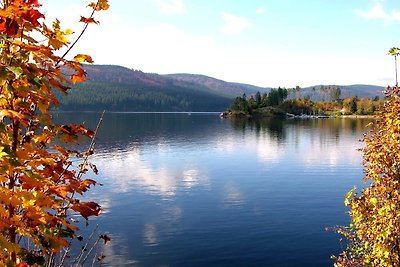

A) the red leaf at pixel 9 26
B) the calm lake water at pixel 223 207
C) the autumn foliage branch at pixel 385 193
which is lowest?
the calm lake water at pixel 223 207

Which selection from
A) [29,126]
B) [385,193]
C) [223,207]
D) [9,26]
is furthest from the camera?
[223,207]

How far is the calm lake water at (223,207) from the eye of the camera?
3128cm

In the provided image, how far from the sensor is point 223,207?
44.0 meters

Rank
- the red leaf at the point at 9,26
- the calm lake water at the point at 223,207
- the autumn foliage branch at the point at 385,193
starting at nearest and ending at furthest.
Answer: the red leaf at the point at 9,26 < the autumn foliage branch at the point at 385,193 < the calm lake water at the point at 223,207

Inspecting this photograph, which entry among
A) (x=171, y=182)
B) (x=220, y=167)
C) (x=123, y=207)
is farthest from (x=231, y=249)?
(x=220, y=167)

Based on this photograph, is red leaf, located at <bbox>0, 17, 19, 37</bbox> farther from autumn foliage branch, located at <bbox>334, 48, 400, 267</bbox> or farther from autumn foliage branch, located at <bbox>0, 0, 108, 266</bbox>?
autumn foliage branch, located at <bbox>334, 48, 400, 267</bbox>

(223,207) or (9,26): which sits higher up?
(9,26)

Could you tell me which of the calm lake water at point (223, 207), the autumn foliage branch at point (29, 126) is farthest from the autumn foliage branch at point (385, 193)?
the calm lake water at point (223, 207)

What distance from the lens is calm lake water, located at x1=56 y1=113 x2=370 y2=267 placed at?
3128cm

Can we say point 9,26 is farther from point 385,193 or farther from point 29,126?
point 385,193

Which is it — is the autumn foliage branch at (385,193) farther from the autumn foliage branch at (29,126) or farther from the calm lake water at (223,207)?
the calm lake water at (223,207)

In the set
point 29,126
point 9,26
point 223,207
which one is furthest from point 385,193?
point 223,207

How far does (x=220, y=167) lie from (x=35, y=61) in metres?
66.0

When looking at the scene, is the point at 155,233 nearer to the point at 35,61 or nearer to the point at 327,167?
the point at 35,61
